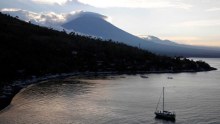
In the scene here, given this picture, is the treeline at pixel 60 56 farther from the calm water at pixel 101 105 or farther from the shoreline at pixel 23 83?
the calm water at pixel 101 105

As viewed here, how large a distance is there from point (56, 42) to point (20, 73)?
3790 centimetres

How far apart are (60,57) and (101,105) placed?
53290 mm

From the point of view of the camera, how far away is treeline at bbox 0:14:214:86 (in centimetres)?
7916

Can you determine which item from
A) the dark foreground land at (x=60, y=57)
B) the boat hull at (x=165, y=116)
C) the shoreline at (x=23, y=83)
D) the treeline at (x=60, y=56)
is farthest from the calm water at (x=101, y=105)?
the treeline at (x=60, y=56)

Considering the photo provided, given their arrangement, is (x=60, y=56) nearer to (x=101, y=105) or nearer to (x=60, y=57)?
(x=60, y=57)

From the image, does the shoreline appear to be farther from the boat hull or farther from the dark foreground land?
the boat hull

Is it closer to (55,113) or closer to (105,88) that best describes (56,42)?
(105,88)

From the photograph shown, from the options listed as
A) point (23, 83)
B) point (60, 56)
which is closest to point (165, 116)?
point (23, 83)

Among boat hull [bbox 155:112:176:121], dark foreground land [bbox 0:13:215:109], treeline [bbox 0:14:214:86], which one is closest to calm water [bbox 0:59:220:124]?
boat hull [bbox 155:112:176:121]

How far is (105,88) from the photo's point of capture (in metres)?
64.1

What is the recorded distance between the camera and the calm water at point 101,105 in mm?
37969

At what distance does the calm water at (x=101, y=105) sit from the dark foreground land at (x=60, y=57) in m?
8.97

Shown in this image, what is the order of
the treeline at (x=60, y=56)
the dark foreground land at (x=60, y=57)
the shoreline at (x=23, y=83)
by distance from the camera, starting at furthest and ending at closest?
the treeline at (x=60, y=56) < the dark foreground land at (x=60, y=57) < the shoreline at (x=23, y=83)

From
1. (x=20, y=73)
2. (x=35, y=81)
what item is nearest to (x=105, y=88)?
(x=35, y=81)
